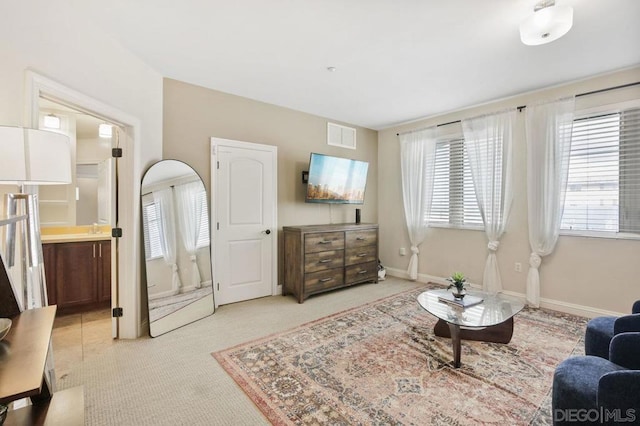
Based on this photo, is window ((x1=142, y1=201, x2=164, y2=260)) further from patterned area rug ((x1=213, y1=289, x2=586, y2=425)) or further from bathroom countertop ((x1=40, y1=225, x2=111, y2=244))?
patterned area rug ((x1=213, y1=289, x2=586, y2=425))

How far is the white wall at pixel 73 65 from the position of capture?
5.33 feet

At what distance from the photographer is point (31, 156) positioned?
4.74 feet

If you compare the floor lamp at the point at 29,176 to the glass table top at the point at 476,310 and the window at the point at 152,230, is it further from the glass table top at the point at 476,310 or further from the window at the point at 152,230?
the glass table top at the point at 476,310


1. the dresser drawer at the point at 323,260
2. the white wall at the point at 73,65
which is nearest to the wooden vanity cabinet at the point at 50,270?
the white wall at the point at 73,65

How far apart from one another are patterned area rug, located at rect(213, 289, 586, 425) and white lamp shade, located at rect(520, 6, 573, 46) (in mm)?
2527

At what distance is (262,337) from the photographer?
9.26ft

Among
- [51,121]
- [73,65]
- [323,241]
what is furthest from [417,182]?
[51,121]

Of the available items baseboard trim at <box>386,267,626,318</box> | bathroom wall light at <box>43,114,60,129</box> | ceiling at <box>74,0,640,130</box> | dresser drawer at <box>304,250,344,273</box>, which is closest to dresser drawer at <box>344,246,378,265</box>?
dresser drawer at <box>304,250,344,273</box>

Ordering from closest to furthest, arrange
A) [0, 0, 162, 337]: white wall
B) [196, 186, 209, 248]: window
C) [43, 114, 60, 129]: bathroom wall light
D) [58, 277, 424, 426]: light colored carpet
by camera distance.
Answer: [0, 0, 162, 337]: white wall
[58, 277, 424, 426]: light colored carpet
[196, 186, 209, 248]: window
[43, 114, 60, 129]: bathroom wall light

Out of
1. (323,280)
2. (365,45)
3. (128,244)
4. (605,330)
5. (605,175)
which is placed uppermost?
(365,45)

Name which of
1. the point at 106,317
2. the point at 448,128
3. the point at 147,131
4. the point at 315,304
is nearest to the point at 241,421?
the point at 315,304

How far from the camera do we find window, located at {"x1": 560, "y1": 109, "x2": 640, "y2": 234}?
306cm

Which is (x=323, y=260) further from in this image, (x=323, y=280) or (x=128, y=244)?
(x=128, y=244)

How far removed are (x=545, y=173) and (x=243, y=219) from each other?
381 cm
